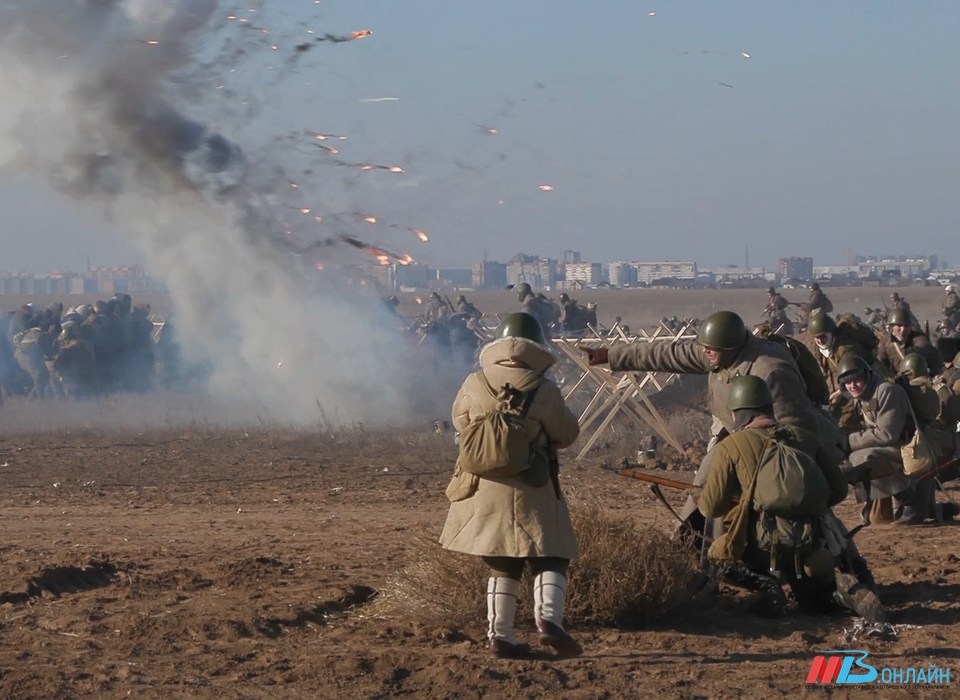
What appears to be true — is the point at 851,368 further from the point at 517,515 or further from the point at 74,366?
the point at 74,366

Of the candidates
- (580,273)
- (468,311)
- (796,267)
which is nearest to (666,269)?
(796,267)

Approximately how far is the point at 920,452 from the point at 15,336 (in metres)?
20.6

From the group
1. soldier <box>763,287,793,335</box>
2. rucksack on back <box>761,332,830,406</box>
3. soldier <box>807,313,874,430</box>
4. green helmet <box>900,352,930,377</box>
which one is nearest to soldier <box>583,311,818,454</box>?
rucksack on back <box>761,332,830,406</box>

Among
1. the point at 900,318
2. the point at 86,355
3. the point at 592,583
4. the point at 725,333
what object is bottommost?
the point at 592,583

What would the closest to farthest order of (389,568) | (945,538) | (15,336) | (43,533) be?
(389,568) < (945,538) < (43,533) < (15,336)

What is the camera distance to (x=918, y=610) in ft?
27.0

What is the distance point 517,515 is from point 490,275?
87.0m

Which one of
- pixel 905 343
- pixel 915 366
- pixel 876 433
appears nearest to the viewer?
pixel 876 433

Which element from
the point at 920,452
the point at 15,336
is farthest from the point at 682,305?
the point at 920,452

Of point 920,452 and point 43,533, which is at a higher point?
point 920,452

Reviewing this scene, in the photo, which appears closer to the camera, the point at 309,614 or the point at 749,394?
the point at 749,394

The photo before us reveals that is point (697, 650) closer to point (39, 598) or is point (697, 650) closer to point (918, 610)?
point (918, 610)

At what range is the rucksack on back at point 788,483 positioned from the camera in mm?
7461

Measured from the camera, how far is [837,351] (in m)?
12.0
